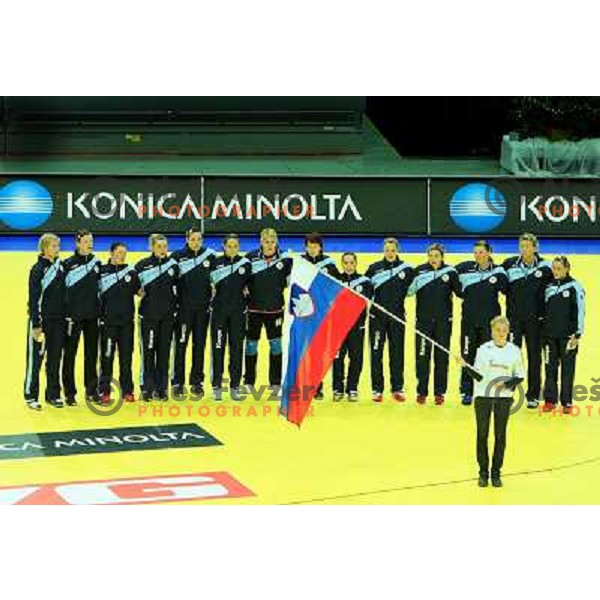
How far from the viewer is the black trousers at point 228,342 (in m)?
14.9

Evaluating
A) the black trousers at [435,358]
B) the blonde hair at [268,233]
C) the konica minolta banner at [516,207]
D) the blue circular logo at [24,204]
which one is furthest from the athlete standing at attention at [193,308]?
the konica minolta banner at [516,207]

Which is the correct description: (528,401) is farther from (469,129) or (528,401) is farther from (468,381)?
(469,129)

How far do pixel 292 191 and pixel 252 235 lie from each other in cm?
71

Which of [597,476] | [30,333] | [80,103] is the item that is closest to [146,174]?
[80,103]

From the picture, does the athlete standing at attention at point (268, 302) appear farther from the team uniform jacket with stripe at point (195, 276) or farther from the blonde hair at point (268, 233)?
the team uniform jacket with stripe at point (195, 276)

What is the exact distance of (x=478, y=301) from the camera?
14.9 m

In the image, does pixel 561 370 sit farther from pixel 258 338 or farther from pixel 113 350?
pixel 113 350

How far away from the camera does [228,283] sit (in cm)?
1490

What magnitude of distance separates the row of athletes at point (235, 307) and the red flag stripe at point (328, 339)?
126cm

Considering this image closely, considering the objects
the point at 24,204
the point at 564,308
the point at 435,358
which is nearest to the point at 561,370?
the point at 564,308

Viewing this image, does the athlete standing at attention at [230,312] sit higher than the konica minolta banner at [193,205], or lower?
lower

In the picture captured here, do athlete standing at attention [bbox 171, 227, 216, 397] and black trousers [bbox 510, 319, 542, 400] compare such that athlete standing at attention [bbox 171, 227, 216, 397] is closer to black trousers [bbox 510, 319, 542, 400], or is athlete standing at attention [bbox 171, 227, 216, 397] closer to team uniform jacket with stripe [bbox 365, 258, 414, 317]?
team uniform jacket with stripe [bbox 365, 258, 414, 317]

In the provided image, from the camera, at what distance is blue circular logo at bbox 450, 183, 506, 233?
17.0m

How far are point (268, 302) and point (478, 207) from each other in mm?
3319
